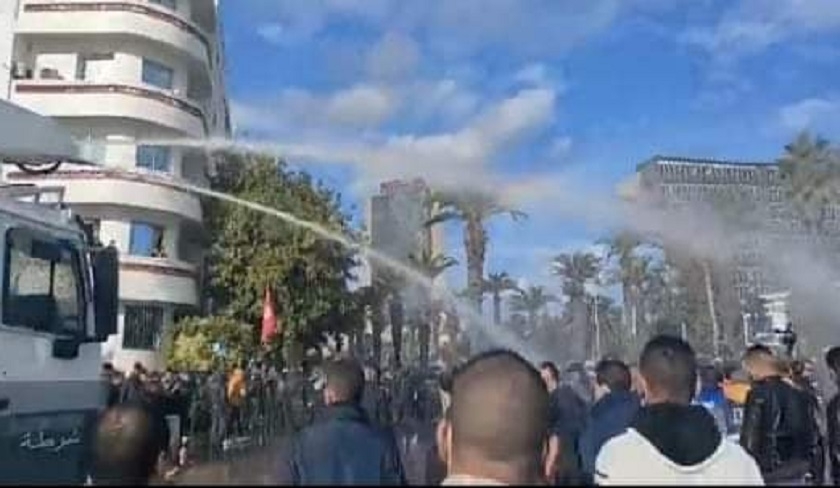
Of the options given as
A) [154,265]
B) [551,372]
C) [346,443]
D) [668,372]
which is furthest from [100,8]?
[668,372]

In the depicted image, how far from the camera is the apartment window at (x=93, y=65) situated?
34.8 meters

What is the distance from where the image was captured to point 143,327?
33.3 m

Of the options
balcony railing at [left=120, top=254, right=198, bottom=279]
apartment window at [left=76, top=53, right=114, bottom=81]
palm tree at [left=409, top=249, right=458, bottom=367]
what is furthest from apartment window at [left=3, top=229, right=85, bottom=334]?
palm tree at [left=409, top=249, right=458, bottom=367]

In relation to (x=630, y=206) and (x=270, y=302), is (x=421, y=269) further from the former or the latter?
(x=630, y=206)

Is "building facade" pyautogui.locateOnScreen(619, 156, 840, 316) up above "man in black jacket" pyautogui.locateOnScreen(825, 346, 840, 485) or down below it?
above

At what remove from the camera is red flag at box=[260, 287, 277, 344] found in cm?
3126

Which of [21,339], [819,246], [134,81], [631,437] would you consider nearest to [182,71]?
[134,81]

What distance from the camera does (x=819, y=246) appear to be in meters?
39.8

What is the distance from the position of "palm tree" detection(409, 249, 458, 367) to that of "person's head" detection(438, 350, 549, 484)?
150 ft

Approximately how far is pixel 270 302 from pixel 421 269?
757 inches

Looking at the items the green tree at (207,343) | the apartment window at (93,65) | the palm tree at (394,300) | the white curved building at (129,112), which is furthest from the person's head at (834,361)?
the palm tree at (394,300)

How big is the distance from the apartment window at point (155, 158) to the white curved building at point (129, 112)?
0.10 ft

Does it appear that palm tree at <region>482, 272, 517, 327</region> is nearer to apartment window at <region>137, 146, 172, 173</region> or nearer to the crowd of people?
apartment window at <region>137, 146, 172, 173</region>

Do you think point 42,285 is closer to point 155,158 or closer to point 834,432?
point 834,432
